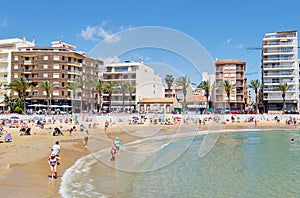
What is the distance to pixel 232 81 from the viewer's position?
233ft

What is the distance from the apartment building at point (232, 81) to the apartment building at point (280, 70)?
16.6 ft

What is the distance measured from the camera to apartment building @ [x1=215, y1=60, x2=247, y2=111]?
230ft

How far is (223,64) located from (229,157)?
179 feet

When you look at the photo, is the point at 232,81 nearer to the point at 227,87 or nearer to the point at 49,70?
the point at 227,87

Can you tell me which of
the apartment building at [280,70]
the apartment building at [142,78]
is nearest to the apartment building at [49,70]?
the apartment building at [142,78]

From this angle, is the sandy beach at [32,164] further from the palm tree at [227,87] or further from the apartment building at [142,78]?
the palm tree at [227,87]

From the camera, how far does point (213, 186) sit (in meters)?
12.6

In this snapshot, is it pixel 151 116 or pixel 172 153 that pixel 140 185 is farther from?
pixel 151 116

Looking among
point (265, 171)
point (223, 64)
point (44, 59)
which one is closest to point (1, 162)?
point (265, 171)

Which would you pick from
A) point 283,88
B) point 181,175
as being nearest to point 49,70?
point 283,88

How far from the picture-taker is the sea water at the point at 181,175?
11566 millimetres

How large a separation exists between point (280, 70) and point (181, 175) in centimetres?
6109

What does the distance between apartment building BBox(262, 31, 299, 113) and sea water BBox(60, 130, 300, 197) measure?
48.3 meters

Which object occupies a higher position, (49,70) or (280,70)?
(280,70)
